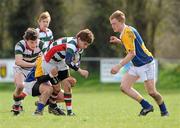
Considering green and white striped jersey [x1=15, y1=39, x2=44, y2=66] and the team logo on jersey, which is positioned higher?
green and white striped jersey [x1=15, y1=39, x2=44, y2=66]

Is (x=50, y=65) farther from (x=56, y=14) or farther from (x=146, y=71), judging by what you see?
(x=56, y=14)

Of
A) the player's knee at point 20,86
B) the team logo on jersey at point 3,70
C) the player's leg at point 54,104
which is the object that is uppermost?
the player's knee at point 20,86

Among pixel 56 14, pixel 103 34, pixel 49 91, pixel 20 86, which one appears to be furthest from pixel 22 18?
pixel 49 91

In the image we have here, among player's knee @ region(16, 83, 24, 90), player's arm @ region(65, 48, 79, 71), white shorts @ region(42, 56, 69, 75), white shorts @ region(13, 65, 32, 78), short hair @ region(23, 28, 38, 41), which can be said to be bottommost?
player's knee @ region(16, 83, 24, 90)

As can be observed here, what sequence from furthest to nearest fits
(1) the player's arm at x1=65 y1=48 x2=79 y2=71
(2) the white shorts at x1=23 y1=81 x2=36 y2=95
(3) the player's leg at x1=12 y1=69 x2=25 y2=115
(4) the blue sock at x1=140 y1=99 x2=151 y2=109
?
(3) the player's leg at x1=12 y1=69 x2=25 y2=115, (2) the white shorts at x1=23 y1=81 x2=36 y2=95, (4) the blue sock at x1=140 y1=99 x2=151 y2=109, (1) the player's arm at x1=65 y1=48 x2=79 y2=71

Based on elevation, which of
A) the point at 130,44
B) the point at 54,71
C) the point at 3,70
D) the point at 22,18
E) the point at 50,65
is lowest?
the point at 3,70

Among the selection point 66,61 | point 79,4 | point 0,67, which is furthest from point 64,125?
point 79,4

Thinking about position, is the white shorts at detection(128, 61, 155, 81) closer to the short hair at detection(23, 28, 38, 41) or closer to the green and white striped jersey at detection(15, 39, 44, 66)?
the short hair at detection(23, 28, 38, 41)

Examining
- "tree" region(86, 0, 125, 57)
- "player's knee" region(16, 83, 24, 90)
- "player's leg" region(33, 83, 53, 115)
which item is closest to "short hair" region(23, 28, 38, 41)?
"player's leg" region(33, 83, 53, 115)

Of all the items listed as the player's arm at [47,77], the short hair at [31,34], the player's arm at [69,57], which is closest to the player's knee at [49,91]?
the player's arm at [47,77]

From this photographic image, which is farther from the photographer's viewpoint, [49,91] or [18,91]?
[18,91]

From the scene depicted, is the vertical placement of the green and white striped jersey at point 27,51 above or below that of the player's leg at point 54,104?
above

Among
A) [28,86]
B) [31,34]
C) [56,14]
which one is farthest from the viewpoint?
[56,14]

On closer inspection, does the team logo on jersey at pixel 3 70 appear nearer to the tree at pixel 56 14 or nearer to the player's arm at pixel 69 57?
the tree at pixel 56 14
